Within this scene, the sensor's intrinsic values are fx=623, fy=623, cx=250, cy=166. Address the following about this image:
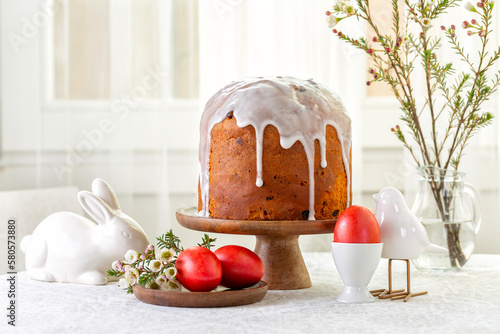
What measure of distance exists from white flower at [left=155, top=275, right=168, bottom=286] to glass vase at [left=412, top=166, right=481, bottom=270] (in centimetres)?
60

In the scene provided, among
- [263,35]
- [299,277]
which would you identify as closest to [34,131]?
[263,35]

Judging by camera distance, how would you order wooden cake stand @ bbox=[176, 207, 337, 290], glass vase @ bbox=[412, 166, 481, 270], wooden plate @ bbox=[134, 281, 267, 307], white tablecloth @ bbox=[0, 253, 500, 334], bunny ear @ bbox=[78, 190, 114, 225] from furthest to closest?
glass vase @ bbox=[412, 166, 481, 270] → bunny ear @ bbox=[78, 190, 114, 225] → wooden cake stand @ bbox=[176, 207, 337, 290] → wooden plate @ bbox=[134, 281, 267, 307] → white tablecloth @ bbox=[0, 253, 500, 334]

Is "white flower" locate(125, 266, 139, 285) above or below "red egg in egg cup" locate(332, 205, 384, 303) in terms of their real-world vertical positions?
below

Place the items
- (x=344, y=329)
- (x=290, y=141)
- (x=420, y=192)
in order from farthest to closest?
(x=420, y=192) → (x=290, y=141) → (x=344, y=329)

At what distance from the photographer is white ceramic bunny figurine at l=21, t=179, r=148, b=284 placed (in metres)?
1.20

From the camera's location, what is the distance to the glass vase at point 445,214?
1323 mm

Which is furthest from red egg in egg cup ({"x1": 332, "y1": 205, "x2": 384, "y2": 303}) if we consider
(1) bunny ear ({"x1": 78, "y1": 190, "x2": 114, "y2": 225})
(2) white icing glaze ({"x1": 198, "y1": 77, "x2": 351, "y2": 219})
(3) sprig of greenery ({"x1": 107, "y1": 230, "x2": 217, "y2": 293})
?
(1) bunny ear ({"x1": 78, "y1": 190, "x2": 114, "y2": 225})

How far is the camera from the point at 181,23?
200cm

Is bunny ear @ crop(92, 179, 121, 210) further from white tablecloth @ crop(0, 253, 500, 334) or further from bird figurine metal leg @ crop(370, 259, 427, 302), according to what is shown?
bird figurine metal leg @ crop(370, 259, 427, 302)

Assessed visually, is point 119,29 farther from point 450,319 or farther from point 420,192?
point 450,319

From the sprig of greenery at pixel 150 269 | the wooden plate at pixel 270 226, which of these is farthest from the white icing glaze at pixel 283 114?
the sprig of greenery at pixel 150 269

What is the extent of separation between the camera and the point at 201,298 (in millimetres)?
984

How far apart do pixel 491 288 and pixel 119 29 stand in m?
1.37

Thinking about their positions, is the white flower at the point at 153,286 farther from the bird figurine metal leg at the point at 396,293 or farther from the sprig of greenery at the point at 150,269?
the bird figurine metal leg at the point at 396,293
